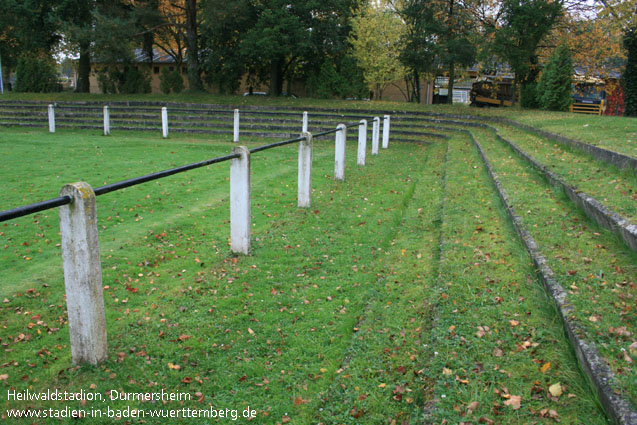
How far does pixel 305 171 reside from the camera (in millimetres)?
7551

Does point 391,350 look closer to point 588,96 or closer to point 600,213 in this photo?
point 600,213

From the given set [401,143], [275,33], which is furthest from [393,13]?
[401,143]

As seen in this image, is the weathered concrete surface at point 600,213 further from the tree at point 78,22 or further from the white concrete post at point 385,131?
the tree at point 78,22

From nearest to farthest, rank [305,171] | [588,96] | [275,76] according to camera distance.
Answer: [305,171] < [275,76] < [588,96]

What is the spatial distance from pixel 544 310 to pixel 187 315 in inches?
109

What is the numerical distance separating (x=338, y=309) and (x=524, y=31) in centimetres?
2269

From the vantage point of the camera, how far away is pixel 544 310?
3.47m

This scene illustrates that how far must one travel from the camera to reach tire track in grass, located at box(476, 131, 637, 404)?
271 centimetres

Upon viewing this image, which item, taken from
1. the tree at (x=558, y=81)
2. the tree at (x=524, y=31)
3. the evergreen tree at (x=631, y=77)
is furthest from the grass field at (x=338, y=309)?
the tree at (x=524, y=31)

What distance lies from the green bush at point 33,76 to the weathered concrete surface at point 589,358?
3483cm

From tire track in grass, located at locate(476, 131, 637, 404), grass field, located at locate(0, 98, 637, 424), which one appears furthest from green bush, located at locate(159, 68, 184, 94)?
tire track in grass, located at locate(476, 131, 637, 404)

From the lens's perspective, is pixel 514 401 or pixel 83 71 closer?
pixel 514 401

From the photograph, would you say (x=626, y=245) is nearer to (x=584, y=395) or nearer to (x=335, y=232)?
(x=584, y=395)

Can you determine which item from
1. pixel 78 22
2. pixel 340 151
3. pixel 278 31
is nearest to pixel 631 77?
pixel 340 151
